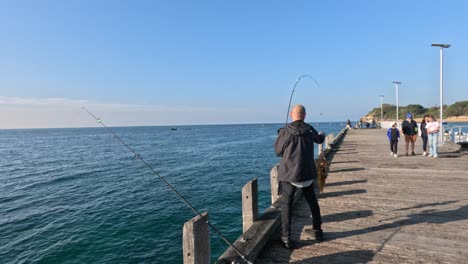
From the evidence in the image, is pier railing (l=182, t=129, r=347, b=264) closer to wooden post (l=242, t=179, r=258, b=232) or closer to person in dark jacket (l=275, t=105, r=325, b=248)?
wooden post (l=242, t=179, r=258, b=232)

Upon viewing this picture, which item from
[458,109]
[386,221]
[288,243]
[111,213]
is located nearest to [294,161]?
[288,243]

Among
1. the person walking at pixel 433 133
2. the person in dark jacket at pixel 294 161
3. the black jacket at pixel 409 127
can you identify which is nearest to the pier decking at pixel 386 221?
the person in dark jacket at pixel 294 161

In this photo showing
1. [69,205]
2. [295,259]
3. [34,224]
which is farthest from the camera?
[69,205]

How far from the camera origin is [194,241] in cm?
266

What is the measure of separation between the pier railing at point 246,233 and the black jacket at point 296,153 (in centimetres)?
92

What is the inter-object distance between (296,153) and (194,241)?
1840mm

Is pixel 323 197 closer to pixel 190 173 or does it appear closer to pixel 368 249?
pixel 368 249

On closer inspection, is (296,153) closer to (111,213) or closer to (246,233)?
(246,233)

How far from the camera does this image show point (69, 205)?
1409 centimetres

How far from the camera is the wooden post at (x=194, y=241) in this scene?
264 centimetres

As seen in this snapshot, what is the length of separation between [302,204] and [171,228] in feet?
22.2

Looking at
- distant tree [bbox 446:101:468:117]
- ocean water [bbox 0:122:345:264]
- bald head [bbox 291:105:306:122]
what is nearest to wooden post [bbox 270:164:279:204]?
bald head [bbox 291:105:306:122]

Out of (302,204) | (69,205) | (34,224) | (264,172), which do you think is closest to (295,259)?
(302,204)

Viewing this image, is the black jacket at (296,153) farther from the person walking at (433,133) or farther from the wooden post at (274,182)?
the person walking at (433,133)
